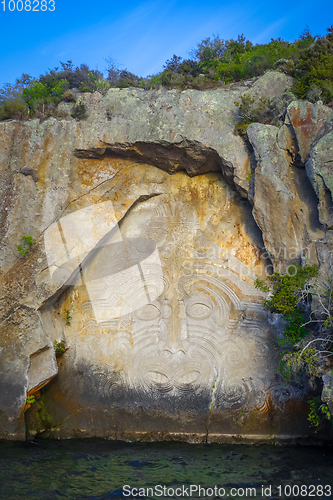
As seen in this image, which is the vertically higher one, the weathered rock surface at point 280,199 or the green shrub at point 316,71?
the green shrub at point 316,71

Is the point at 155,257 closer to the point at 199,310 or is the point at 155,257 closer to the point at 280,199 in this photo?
the point at 199,310

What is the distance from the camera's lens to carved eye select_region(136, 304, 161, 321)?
9266 mm

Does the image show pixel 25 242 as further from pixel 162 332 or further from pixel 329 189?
pixel 329 189

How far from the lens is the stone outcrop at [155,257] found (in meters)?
8.38

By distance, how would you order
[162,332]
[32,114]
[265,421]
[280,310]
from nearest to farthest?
[280,310], [265,421], [162,332], [32,114]

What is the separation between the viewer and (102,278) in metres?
9.58

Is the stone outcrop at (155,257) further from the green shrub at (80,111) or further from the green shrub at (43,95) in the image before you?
the green shrub at (43,95)

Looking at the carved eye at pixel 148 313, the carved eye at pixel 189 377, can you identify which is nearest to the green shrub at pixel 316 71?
the carved eye at pixel 148 313

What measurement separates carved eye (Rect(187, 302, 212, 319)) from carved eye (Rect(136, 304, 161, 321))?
72cm

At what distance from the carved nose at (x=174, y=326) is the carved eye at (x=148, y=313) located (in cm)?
18

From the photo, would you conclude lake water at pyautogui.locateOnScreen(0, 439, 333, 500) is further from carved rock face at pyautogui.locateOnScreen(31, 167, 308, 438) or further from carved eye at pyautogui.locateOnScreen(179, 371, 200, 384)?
carved eye at pyautogui.locateOnScreen(179, 371, 200, 384)

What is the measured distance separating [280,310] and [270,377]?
1813 mm

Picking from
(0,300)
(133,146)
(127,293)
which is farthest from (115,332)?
(133,146)

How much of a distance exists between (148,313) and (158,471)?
3304 millimetres
